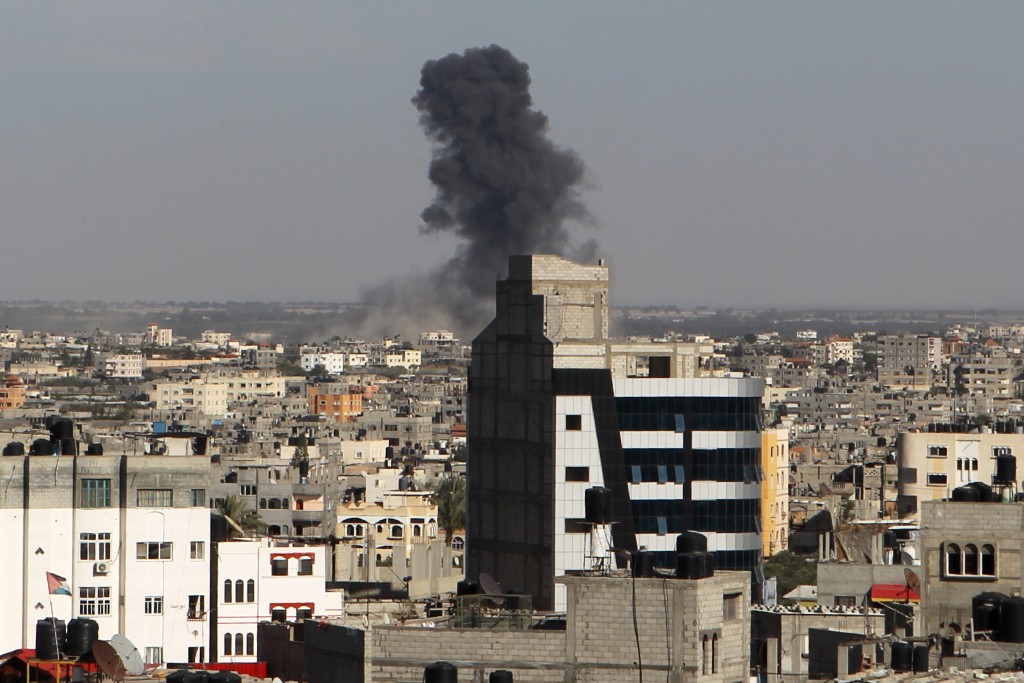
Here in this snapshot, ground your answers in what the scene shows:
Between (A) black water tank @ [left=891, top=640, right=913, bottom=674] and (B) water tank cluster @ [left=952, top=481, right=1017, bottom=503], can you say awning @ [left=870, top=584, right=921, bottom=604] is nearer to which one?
(B) water tank cluster @ [left=952, top=481, right=1017, bottom=503]

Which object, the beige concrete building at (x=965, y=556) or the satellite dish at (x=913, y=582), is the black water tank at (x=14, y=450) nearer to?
the satellite dish at (x=913, y=582)

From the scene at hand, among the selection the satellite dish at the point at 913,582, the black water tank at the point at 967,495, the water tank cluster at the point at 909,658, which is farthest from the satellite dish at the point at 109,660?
the satellite dish at the point at 913,582

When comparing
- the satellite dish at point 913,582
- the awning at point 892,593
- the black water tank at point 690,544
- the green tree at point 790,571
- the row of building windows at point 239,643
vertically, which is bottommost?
the row of building windows at point 239,643

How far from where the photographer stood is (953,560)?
30188mm

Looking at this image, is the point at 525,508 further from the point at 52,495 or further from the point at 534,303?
the point at 52,495

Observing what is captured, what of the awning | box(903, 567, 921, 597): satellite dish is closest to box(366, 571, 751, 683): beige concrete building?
box(903, 567, 921, 597): satellite dish

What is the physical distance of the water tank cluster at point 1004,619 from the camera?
85.4 feet

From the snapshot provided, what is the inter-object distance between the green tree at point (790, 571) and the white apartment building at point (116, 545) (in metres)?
17.1

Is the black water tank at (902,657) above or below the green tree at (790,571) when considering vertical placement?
above

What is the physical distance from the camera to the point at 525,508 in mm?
50812

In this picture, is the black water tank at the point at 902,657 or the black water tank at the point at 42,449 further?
the black water tank at the point at 42,449

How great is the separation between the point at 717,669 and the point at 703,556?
0.94 m

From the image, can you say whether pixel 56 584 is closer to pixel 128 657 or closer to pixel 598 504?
pixel 598 504

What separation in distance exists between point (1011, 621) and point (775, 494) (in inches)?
1955
